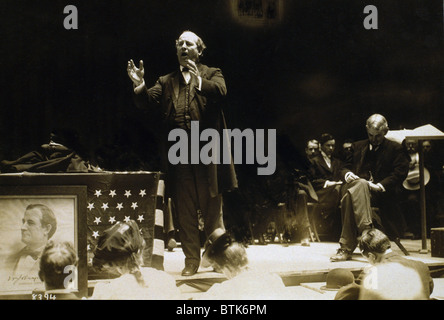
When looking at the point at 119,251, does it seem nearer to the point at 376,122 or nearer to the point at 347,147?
the point at 347,147

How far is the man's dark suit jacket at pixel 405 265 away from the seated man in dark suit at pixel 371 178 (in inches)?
21.3

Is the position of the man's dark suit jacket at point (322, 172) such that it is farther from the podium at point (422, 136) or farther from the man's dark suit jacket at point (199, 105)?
the man's dark suit jacket at point (199, 105)

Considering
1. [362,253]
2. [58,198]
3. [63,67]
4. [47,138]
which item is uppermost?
[63,67]

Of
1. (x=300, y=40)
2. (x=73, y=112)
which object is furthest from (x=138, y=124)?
(x=300, y=40)

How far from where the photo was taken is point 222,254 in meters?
5.16

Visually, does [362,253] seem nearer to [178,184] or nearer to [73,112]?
[178,184]

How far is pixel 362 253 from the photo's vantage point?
5434mm

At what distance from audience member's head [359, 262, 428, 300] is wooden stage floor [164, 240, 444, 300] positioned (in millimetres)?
279

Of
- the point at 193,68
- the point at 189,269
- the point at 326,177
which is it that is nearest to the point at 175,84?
the point at 193,68

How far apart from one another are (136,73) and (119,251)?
1.75m

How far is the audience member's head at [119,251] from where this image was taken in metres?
4.80

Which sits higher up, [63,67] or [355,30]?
[355,30]

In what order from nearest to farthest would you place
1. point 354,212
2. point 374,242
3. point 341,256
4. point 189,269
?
point 189,269
point 374,242
point 341,256
point 354,212

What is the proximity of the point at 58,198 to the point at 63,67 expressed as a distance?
1.43 metres
